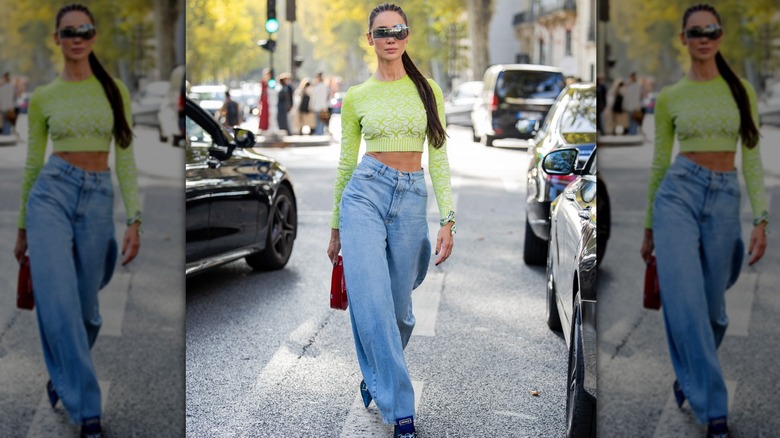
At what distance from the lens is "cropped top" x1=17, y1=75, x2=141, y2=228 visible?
9.75 feet

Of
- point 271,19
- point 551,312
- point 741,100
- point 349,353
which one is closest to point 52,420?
point 741,100

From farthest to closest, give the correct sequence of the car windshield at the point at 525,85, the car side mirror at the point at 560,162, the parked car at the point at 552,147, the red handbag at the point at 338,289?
the car windshield at the point at 525,85 < the parked car at the point at 552,147 < the car side mirror at the point at 560,162 < the red handbag at the point at 338,289

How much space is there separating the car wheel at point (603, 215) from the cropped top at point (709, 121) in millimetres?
246

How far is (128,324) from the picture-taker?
10.3ft

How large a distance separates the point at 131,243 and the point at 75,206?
0.17 meters

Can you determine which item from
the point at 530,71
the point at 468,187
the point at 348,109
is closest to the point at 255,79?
the point at 530,71

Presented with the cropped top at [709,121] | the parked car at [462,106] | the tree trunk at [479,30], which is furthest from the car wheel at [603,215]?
the tree trunk at [479,30]

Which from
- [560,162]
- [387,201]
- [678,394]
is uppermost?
[560,162]

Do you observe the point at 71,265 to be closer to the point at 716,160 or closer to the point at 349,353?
the point at 716,160

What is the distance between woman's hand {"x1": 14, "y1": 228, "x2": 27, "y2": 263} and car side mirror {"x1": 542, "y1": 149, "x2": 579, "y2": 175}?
4155 millimetres

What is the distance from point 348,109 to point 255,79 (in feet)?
465

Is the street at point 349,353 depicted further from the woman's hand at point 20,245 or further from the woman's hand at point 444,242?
the woman's hand at point 20,245

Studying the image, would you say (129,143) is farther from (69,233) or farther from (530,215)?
(530,215)

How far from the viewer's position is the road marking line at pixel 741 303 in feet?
9.01
